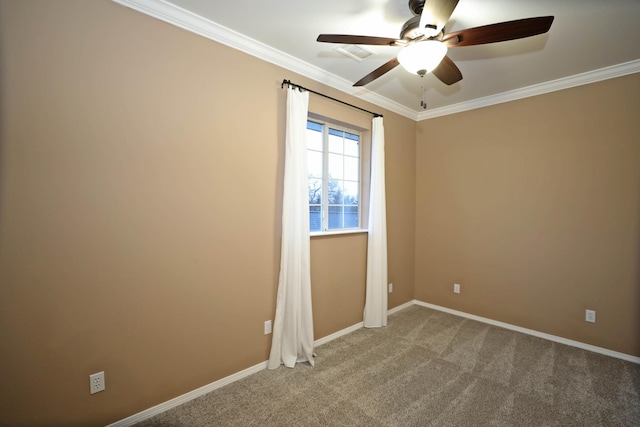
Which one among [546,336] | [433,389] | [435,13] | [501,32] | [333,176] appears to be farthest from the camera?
[333,176]

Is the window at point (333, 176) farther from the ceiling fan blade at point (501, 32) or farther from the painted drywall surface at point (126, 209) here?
the ceiling fan blade at point (501, 32)

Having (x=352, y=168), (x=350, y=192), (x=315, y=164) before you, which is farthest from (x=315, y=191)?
(x=352, y=168)

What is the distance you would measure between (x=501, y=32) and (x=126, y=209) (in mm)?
2356

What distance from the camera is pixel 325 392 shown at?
2.15m

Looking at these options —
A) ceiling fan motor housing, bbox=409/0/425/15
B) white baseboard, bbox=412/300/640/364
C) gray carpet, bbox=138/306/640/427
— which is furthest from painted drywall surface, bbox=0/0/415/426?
white baseboard, bbox=412/300/640/364

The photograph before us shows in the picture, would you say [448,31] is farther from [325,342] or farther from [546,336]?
A: [546,336]

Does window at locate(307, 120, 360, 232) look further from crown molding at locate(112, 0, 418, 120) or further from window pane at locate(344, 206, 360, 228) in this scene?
crown molding at locate(112, 0, 418, 120)

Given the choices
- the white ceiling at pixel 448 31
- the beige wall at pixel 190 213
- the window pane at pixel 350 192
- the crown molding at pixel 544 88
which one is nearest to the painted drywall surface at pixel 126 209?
the beige wall at pixel 190 213

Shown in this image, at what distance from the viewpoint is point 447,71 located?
6.37ft

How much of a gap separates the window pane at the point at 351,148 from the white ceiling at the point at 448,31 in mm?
534

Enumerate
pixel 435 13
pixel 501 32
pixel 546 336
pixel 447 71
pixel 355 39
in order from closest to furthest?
pixel 435 13 < pixel 501 32 < pixel 355 39 < pixel 447 71 < pixel 546 336

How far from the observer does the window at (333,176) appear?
120 inches

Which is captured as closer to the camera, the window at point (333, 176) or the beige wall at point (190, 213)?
the beige wall at point (190, 213)

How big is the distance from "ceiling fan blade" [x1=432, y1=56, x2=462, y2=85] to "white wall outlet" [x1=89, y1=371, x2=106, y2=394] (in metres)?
2.82
